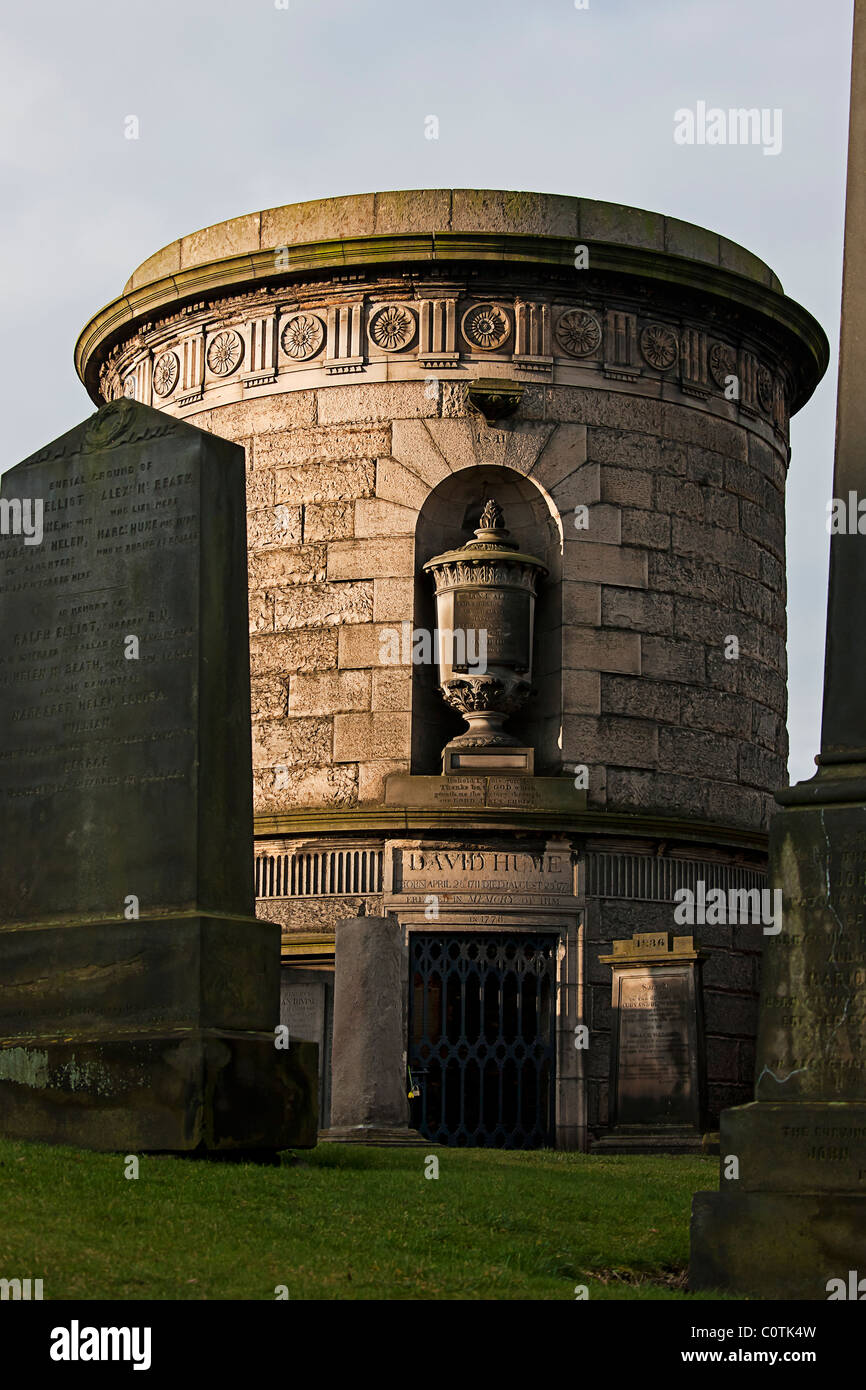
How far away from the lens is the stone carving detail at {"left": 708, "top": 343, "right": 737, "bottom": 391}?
21.8m

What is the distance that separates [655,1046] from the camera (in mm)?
18219

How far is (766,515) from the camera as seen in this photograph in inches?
883

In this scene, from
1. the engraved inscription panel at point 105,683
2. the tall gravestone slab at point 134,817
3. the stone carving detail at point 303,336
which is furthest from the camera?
the stone carving detail at point 303,336

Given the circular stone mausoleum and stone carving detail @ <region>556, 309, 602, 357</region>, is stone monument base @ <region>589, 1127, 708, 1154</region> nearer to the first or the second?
the circular stone mausoleum

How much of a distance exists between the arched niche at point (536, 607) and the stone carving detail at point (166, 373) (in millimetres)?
3810

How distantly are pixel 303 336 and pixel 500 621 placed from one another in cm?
423

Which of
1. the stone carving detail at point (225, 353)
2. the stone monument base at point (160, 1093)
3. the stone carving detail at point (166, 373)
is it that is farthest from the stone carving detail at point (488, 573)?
the stone monument base at point (160, 1093)

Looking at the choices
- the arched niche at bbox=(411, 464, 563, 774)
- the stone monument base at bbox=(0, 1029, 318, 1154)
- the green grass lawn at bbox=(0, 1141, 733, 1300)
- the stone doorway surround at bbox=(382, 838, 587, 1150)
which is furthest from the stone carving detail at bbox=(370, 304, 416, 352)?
the green grass lawn at bbox=(0, 1141, 733, 1300)

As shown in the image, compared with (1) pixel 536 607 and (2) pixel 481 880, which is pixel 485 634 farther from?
(2) pixel 481 880

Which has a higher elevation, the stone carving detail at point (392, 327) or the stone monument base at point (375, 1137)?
the stone carving detail at point (392, 327)

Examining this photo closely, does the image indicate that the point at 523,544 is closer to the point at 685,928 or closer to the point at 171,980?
the point at 685,928

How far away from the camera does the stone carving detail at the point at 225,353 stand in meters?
21.7

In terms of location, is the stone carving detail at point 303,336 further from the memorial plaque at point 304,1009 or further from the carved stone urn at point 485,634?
the memorial plaque at point 304,1009

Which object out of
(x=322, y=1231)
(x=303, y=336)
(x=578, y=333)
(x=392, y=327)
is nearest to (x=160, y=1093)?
(x=322, y=1231)
